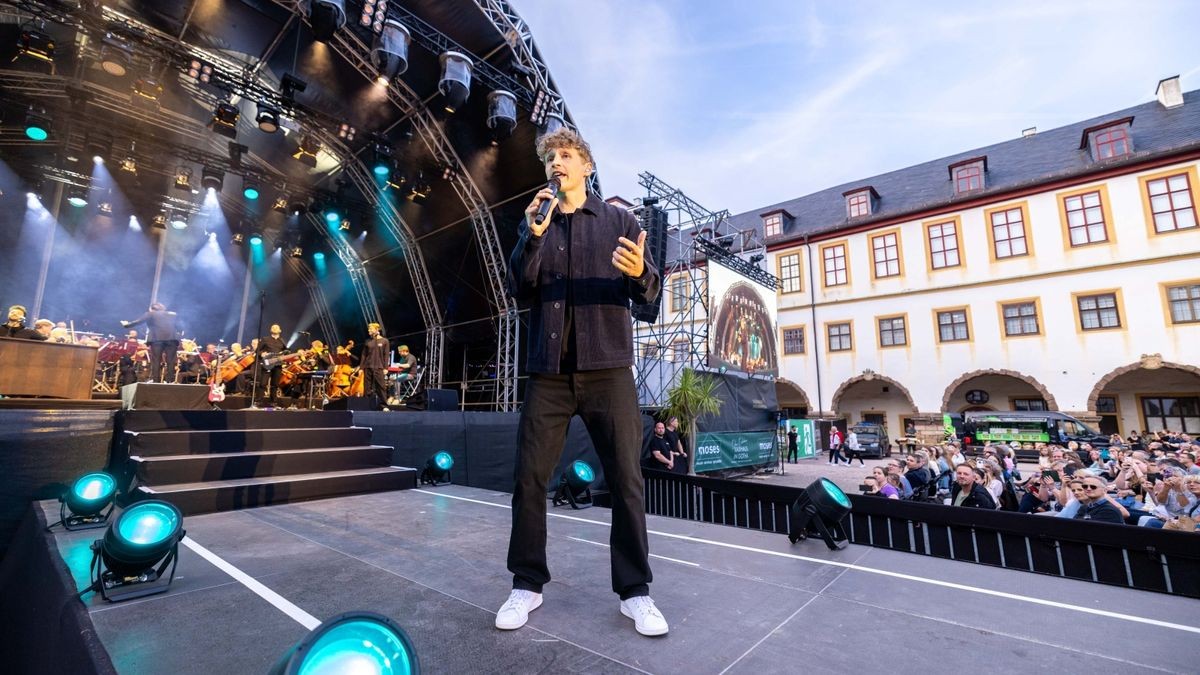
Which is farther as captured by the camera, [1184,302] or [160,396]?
[1184,302]

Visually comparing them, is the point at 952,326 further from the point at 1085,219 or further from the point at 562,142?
the point at 562,142

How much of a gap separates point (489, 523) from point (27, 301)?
1709 cm

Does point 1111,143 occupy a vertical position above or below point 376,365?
above

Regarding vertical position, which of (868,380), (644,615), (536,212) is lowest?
(644,615)

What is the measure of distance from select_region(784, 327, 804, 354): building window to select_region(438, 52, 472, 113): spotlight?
1985 centimetres

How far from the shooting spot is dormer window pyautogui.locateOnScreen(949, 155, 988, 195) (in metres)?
20.5

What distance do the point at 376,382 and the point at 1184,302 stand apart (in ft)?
79.2

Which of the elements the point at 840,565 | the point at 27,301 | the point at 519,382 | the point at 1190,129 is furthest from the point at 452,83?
the point at 1190,129

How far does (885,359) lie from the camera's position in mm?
21516

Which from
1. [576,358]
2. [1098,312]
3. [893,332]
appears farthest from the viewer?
[893,332]

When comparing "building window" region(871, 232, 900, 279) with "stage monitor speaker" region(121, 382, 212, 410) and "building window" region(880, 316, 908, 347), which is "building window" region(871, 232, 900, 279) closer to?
"building window" region(880, 316, 908, 347)

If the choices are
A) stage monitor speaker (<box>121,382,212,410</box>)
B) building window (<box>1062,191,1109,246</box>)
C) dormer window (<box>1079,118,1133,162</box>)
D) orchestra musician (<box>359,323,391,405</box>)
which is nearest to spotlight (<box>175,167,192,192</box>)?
orchestra musician (<box>359,323,391,405</box>)

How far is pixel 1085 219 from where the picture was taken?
1811 cm

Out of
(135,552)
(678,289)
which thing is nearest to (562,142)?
(135,552)
